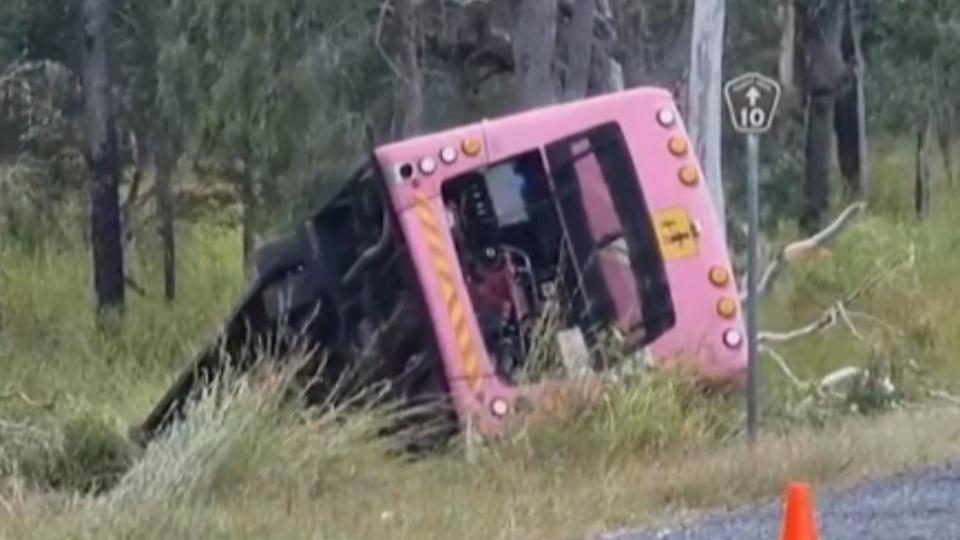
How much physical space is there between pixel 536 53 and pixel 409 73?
1839mm

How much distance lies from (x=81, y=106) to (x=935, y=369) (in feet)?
45.0

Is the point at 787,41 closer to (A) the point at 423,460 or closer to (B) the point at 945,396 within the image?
(B) the point at 945,396

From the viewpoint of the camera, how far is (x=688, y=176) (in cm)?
1681

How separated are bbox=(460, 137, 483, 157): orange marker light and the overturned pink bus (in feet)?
0.04

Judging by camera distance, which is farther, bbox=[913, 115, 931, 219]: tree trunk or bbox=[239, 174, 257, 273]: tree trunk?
bbox=[913, 115, 931, 219]: tree trunk

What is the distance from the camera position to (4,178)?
1227 inches

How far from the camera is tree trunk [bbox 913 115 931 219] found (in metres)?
35.7

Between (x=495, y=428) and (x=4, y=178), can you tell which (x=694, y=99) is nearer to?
(x=495, y=428)

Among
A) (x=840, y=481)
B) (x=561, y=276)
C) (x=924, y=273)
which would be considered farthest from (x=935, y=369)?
(x=840, y=481)

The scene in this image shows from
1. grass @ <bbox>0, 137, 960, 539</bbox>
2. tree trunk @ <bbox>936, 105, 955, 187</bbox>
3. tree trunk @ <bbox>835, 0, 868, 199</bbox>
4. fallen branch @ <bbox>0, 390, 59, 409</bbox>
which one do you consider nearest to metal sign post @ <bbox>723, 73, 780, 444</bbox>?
grass @ <bbox>0, 137, 960, 539</bbox>

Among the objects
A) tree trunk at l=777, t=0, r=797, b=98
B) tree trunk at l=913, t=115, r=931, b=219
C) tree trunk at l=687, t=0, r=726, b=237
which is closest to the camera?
tree trunk at l=687, t=0, r=726, b=237

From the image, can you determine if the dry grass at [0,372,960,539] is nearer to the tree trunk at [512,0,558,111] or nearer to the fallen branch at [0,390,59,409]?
the fallen branch at [0,390,59,409]

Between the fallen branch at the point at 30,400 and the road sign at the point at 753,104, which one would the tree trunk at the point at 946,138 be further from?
the road sign at the point at 753,104

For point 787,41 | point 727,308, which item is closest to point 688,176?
point 727,308
